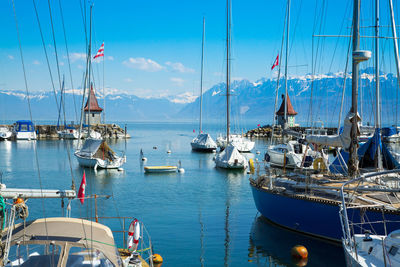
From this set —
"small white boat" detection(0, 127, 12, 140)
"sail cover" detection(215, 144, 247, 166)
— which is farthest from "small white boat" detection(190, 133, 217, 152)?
"small white boat" detection(0, 127, 12, 140)

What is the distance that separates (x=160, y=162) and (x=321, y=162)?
3414cm

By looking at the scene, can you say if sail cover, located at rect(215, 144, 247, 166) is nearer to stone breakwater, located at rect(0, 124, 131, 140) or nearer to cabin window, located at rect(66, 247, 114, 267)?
cabin window, located at rect(66, 247, 114, 267)

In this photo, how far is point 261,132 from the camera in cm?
11200

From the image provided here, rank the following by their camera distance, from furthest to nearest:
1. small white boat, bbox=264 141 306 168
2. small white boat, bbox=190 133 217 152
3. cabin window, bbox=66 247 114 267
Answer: small white boat, bbox=190 133 217 152, small white boat, bbox=264 141 306 168, cabin window, bbox=66 247 114 267

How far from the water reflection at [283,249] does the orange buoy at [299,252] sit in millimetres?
253

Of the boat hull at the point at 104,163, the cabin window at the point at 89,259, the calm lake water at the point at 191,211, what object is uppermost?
the cabin window at the point at 89,259

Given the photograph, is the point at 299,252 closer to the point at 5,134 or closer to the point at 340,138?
the point at 340,138

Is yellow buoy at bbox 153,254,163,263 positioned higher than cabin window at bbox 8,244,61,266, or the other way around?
cabin window at bbox 8,244,61,266

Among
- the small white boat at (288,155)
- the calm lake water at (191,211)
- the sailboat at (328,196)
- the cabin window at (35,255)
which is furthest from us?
the small white boat at (288,155)

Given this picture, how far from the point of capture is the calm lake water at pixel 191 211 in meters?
19.0

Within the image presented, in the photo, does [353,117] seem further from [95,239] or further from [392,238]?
[95,239]

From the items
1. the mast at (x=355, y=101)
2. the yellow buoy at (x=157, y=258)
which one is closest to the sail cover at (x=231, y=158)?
the mast at (x=355, y=101)

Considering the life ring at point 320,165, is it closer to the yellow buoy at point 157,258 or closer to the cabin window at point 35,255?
the yellow buoy at point 157,258

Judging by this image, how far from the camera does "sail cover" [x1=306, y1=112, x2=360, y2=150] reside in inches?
839
